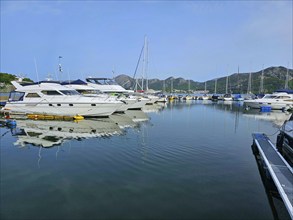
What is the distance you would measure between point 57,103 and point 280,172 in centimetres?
1972

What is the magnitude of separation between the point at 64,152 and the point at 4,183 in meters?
3.68

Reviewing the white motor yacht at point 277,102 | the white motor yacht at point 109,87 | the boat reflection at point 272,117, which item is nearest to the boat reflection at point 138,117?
the white motor yacht at point 109,87

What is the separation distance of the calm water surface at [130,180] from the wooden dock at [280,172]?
0.62 meters

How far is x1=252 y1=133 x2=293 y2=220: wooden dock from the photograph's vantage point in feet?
17.5

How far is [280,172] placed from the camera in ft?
23.0

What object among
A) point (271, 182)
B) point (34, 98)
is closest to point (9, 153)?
point (271, 182)

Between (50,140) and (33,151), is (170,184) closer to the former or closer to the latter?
(33,151)

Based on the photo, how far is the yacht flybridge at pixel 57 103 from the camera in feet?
72.4

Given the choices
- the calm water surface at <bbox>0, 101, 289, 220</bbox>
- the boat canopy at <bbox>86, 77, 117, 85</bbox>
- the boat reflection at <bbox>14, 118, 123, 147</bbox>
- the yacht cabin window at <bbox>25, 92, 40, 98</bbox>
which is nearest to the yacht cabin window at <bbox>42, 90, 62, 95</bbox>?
the yacht cabin window at <bbox>25, 92, 40, 98</bbox>

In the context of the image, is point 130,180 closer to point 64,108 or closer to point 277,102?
point 64,108

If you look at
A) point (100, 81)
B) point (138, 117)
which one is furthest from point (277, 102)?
point (100, 81)

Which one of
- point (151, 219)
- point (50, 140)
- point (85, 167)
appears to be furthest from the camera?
point (50, 140)

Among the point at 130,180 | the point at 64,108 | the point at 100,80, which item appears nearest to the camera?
the point at 130,180

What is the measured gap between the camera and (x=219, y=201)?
6105mm
